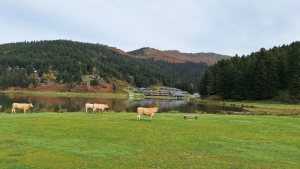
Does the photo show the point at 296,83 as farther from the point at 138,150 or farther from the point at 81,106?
the point at 138,150

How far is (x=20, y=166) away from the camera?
762 cm

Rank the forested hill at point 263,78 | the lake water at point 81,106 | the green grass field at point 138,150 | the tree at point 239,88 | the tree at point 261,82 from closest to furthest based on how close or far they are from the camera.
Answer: the green grass field at point 138,150 → the lake water at point 81,106 → the forested hill at point 263,78 → the tree at point 261,82 → the tree at point 239,88

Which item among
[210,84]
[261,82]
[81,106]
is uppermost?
→ [210,84]

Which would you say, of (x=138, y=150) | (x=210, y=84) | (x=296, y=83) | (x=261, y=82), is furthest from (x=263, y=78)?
(x=138, y=150)

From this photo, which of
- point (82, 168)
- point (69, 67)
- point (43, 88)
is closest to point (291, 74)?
point (82, 168)

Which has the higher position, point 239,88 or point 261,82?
point 261,82

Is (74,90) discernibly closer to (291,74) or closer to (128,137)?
(291,74)

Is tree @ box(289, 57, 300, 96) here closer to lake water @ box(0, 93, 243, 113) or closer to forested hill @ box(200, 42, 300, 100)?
forested hill @ box(200, 42, 300, 100)

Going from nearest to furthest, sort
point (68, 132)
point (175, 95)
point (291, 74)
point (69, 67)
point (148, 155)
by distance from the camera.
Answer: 1. point (148, 155)
2. point (68, 132)
3. point (291, 74)
4. point (175, 95)
5. point (69, 67)


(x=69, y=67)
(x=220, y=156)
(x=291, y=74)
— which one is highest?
(x=69, y=67)

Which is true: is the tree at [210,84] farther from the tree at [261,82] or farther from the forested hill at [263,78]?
the tree at [261,82]

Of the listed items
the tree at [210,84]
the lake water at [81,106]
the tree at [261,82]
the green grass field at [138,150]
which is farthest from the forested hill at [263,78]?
the green grass field at [138,150]

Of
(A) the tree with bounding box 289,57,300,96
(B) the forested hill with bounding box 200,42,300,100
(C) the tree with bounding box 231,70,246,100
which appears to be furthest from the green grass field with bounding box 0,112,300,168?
(C) the tree with bounding box 231,70,246,100

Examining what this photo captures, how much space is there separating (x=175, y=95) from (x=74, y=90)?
77506 millimetres
